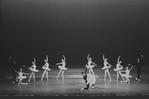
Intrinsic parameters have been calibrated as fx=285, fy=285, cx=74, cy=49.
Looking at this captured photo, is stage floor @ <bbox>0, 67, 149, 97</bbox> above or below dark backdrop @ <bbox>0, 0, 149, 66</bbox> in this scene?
below

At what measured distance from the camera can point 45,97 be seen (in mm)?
9688

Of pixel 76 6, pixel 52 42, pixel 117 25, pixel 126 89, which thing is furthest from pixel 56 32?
pixel 126 89

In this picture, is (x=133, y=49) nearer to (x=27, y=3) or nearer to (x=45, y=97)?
(x=27, y=3)

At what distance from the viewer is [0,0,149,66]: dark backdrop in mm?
19656

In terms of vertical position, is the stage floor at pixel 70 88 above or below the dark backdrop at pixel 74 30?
below

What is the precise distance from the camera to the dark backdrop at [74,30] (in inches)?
774

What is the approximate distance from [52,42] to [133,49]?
5.73 meters

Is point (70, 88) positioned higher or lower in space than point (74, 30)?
lower

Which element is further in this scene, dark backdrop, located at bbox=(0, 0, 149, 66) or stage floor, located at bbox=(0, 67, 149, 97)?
dark backdrop, located at bbox=(0, 0, 149, 66)

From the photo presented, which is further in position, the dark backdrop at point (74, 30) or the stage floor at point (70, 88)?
the dark backdrop at point (74, 30)

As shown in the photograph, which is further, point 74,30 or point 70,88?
point 74,30

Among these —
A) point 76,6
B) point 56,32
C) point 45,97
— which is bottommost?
point 45,97

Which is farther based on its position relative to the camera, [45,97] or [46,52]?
[46,52]

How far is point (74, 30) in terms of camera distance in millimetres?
19969
